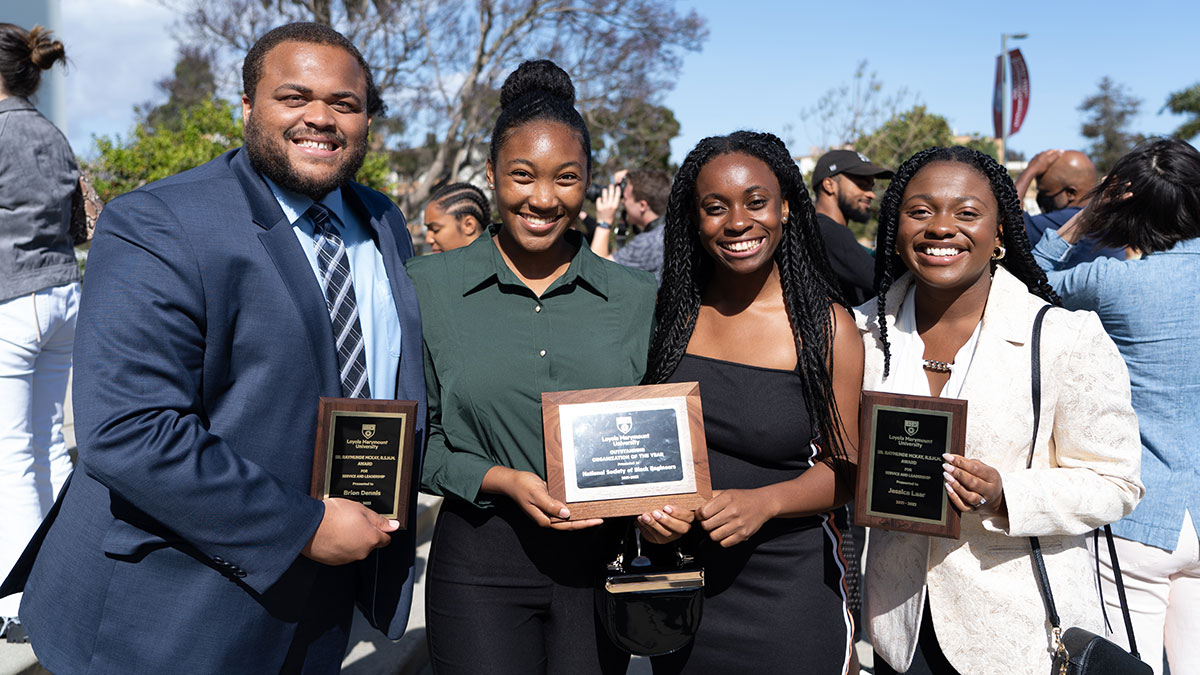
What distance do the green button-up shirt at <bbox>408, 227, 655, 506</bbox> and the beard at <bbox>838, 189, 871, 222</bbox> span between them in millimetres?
3591

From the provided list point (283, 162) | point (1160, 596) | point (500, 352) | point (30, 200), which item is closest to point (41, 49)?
point (30, 200)

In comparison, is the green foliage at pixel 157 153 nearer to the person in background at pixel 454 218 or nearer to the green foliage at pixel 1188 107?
the person in background at pixel 454 218

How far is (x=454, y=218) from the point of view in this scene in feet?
18.1

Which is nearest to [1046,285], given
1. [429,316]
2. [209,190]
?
[429,316]

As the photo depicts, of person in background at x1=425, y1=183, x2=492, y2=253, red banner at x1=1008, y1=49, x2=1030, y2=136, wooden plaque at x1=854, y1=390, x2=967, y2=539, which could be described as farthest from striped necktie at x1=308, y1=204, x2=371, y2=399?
red banner at x1=1008, y1=49, x2=1030, y2=136

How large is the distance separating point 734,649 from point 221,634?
1390mm

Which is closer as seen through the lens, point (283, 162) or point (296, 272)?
point (296, 272)

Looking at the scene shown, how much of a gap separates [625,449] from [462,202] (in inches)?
149

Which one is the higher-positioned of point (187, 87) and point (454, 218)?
point (187, 87)

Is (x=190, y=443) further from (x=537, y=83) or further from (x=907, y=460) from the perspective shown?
(x=907, y=460)

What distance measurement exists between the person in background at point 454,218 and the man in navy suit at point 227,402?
323cm

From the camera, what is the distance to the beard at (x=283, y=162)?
7.06ft

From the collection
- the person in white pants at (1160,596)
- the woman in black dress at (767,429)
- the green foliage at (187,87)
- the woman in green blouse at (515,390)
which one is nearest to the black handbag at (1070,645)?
the woman in black dress at (767,429)

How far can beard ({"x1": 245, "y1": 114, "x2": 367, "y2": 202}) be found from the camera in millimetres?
2150
